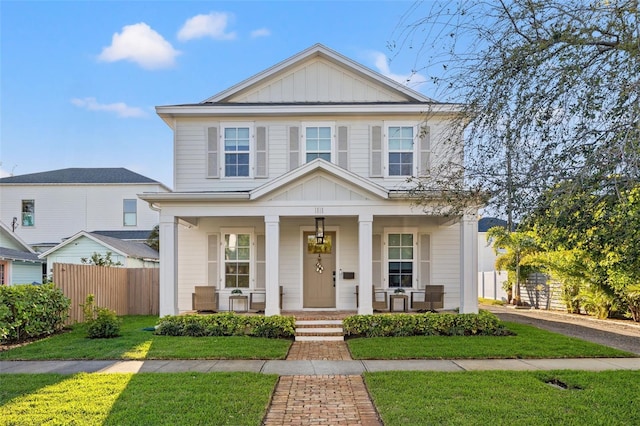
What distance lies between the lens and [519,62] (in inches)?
197

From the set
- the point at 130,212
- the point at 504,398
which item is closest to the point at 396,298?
the point at 504,398

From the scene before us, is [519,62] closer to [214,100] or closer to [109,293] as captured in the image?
[214,100]

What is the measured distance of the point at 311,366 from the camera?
8297 millimetres

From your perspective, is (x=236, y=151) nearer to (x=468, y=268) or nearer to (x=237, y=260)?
(x=237, y=260)

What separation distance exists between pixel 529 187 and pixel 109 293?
14158 mm

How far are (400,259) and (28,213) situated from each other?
1036 inches

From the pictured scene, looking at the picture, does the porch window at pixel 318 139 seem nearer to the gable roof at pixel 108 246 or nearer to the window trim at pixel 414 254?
the window trim at pixel 414 254

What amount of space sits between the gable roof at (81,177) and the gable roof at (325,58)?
18872 millimetres

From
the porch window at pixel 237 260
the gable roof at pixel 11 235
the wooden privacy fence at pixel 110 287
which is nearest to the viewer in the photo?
the wooden privacy fence at pixel 110 287

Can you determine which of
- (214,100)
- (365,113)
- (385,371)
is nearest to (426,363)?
(385,371)

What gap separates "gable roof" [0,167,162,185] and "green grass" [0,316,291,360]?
20.8 m

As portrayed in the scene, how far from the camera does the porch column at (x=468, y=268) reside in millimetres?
11562

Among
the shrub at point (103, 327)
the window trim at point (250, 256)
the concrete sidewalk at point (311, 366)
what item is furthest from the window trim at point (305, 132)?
the concrete sidewalk at point (311, 366)

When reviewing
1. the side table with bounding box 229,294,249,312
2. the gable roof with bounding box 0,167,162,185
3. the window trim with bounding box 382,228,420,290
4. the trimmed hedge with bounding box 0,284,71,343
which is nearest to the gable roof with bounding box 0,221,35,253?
the gable roof with bounding box 0,167,162,185
